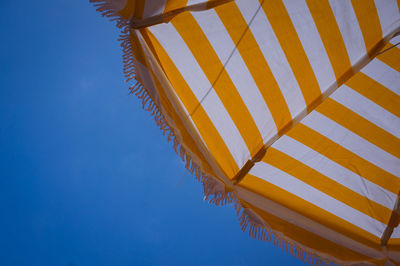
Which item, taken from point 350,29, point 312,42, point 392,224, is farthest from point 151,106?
point 392,224

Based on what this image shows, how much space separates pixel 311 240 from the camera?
1721mm

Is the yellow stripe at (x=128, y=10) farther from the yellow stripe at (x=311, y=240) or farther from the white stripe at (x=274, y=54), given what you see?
the yellow stripe at (x=311, y=240)

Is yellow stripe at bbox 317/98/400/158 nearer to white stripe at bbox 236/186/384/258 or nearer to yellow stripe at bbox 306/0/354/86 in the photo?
yellow stripe at bbox 306/0/354/86

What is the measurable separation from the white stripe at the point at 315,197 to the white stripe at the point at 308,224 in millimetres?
106

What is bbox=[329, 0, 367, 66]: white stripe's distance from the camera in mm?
1525

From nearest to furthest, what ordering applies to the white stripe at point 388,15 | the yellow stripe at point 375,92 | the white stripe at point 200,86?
the white stripe at point 200,86 < the white stripe at point 388,15 < the yellow stripe at point 375,92

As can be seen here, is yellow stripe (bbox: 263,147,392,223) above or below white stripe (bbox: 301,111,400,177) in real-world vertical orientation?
below

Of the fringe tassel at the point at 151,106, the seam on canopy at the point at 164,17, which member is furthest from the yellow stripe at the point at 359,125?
the seam on canopy at the point at 164,17

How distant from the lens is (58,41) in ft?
17.7

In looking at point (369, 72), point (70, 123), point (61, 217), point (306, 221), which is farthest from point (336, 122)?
point (61, 217)

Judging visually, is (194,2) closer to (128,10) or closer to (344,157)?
(128,10)

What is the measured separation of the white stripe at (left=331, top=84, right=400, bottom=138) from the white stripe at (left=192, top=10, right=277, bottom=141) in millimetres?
528

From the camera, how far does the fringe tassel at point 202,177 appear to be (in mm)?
1159

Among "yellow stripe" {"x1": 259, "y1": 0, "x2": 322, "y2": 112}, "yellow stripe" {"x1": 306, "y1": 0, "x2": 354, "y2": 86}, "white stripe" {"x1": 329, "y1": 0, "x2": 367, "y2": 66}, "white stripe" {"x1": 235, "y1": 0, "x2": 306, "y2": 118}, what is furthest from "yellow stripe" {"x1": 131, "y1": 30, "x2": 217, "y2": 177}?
"white stripe" {"x1": 329, "y1": 0, "x2": 367, "y2": 66}
